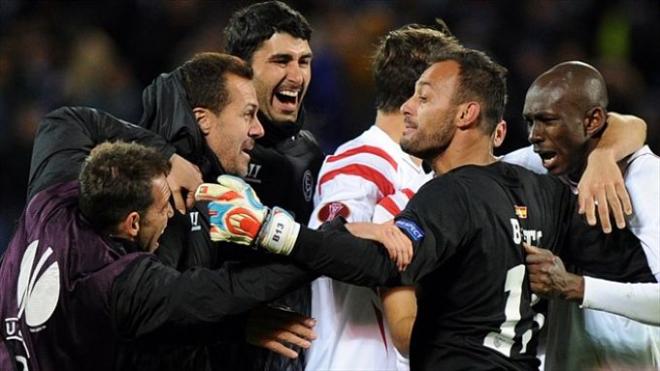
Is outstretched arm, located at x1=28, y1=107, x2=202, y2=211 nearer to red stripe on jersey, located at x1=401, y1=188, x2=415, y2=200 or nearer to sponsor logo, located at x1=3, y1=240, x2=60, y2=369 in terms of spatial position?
sponsor logo, located at x1=3, y1=240, x2=60, y2=369

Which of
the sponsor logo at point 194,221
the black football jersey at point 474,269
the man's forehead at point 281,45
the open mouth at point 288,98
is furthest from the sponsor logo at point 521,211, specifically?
the man's forehead at point 281,45

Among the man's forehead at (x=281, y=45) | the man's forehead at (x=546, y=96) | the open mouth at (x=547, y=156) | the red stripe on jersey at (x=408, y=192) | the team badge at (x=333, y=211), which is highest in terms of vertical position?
the man's forehead at (x=281, y=45)

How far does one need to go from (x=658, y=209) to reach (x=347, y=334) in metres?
1.28

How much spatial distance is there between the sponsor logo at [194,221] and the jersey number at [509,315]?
1.27 metres

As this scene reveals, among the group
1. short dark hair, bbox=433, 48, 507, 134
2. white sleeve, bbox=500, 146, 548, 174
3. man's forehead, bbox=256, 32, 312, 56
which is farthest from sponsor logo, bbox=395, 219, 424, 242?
man's forehead, bbox=256, 32, 312, 56

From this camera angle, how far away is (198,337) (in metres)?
3.97

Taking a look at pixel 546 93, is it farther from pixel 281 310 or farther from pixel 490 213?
pixel 281 310

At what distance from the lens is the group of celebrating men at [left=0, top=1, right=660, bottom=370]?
3844 mm

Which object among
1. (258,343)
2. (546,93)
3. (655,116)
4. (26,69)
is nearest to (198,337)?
(258,343)

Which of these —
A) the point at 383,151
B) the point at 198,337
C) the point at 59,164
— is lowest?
the point at 198,337

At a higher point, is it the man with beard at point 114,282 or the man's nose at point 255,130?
the man's nose at point 255,130

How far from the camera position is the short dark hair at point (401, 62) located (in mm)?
4918

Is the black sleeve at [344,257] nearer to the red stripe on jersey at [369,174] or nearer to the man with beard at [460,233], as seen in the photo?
the man with beard at [460,233]

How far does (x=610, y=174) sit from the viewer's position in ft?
14.3
